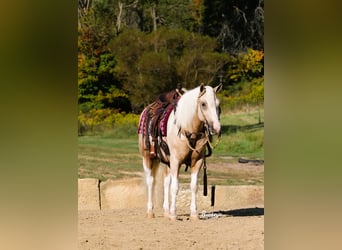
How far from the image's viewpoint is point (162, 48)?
7.65 ft

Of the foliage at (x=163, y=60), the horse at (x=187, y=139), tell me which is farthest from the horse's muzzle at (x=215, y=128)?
the foliage at (x=163, y=60)

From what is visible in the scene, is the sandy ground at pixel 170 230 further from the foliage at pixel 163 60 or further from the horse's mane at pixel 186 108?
the foliage at pixel 163 60

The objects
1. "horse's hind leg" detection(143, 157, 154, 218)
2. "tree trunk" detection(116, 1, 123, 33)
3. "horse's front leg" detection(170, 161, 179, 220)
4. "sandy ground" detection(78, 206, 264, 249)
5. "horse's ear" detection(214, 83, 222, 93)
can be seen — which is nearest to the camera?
"sandy ground" detection(78, 206, 264, 249)

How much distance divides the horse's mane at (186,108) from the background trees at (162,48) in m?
0.07

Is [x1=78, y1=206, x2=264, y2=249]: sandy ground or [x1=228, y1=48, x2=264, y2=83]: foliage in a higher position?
[x1=228, y1=48, x2=264, y2=83]: foliage

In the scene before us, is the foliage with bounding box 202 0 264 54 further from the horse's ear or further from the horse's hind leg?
the horse's hind leg

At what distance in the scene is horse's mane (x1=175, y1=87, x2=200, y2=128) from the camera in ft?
7.37

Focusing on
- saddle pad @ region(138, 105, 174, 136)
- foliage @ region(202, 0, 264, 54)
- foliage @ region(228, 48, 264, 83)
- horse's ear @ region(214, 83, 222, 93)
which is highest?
foliage @ region(202, 0, 264, 54)

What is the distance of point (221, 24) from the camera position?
2.25 meters

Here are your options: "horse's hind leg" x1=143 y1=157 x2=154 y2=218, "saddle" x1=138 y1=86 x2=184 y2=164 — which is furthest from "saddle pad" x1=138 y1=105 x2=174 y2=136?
"horse's hind leg" x1=143 y1=157 x2=154 y2=218

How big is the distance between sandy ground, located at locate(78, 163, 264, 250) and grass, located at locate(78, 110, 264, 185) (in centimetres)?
Answer: 15

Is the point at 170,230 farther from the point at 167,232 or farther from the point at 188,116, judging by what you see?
the point at 188,116

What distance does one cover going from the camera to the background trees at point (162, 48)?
7.37 ft
